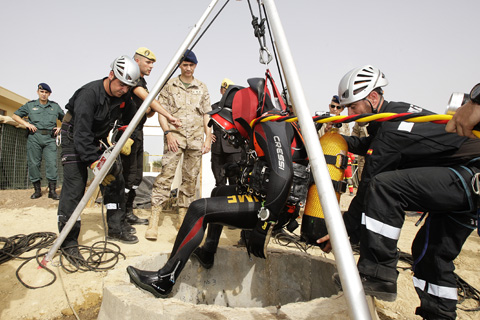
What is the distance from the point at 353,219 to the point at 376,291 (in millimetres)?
1017

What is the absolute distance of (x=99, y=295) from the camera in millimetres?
2816

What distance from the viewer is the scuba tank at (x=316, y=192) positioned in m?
2.30

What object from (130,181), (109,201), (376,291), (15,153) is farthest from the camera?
(15,153)

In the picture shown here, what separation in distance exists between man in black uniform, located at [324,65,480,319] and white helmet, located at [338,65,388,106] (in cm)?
26

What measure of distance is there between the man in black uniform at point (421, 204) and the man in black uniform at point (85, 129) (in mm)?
2749

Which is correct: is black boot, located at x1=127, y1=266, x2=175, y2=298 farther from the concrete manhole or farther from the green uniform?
the green uniform

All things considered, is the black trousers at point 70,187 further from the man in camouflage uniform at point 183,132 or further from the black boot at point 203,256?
the black boot at point 203,256

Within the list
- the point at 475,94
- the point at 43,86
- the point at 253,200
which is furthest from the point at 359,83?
the point at 43,86

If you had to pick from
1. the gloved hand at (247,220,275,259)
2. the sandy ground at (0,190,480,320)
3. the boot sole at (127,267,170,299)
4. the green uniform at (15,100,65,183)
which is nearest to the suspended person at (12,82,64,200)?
the green uniform at (15,100,65,183)

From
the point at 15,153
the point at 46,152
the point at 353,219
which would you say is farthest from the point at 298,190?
the point at 15,153

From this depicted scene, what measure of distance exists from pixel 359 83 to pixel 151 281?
242 cm

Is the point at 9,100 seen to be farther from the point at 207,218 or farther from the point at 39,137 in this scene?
the point at 207,218

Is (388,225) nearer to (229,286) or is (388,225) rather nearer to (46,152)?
(229,286)

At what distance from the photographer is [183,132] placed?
15.1 feet
